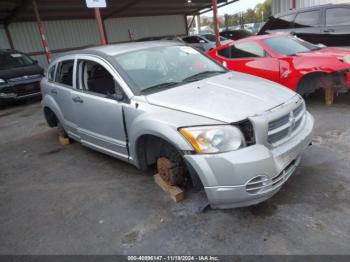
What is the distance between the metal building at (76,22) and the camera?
13.5 metres

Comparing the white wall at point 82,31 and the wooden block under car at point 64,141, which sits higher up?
the white wall at point 82,31

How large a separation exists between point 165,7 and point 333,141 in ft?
53.6

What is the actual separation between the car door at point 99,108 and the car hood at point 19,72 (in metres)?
5.80

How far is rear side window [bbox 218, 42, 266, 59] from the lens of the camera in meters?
5.76

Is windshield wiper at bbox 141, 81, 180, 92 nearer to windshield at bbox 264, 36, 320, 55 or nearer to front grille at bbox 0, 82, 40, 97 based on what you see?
windshield at bbox 264, 36, 320, 55

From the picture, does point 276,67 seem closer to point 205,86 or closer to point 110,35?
point 205,86

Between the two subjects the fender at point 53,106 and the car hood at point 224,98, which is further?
A: the fender at point 53,106

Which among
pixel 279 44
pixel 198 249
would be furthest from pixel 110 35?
pixel 198 249

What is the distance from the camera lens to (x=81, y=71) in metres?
4.01

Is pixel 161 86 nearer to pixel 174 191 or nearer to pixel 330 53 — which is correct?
pixel 174 191

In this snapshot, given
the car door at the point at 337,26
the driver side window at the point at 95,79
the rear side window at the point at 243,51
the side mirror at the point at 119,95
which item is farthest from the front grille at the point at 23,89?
the car door at the point at 337,26

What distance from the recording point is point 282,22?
26.7 feet

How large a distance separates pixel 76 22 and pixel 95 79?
49.2ft

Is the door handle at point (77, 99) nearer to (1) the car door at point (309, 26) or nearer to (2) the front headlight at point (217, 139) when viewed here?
(2) the front headlight at point (217, 139)
